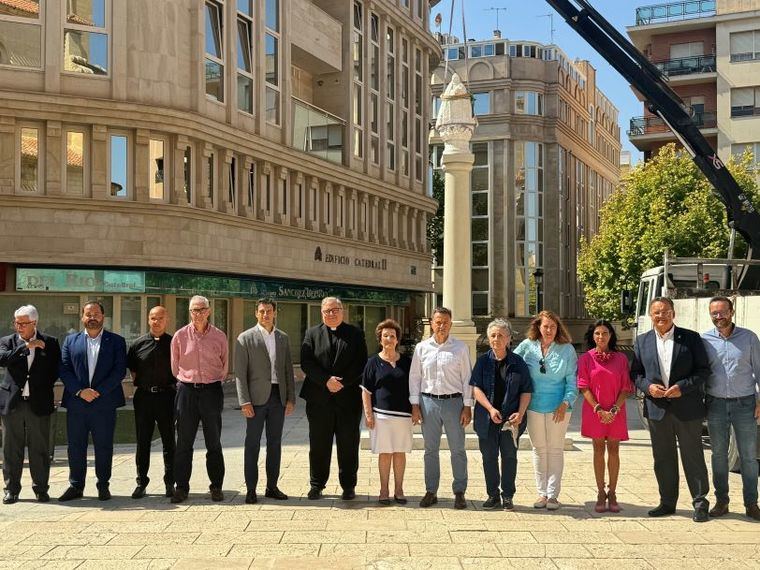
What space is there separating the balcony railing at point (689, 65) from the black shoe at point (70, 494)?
42.7m

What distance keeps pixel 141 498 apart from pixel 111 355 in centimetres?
154

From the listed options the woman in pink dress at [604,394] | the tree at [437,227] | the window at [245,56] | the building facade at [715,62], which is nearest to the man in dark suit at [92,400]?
the woman in pink dress at [604,394]

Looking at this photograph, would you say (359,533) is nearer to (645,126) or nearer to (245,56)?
(245,56)

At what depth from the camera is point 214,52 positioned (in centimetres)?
2869

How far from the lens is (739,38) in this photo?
46.1m

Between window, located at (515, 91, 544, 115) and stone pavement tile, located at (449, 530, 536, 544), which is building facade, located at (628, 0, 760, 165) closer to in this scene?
window, located at (515, 91, 544, 115)

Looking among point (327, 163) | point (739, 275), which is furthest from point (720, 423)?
point (327, 163)

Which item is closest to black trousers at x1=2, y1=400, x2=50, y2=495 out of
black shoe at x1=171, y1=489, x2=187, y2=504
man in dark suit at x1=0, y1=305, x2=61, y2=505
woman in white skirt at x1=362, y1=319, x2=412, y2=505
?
man in dark suit at x1=0, y1=305, x2=61, y2=505

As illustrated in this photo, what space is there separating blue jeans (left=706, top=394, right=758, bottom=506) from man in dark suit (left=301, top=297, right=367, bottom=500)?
3553 mm

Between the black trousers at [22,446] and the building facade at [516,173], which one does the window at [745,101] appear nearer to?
the building facade at [516,173]

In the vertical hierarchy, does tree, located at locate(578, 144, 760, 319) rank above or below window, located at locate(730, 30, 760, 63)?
below

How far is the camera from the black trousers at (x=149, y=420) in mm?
10117

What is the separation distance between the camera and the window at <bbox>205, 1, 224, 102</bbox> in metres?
28.3

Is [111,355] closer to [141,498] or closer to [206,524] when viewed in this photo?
[141,498]
